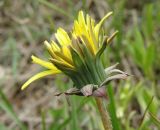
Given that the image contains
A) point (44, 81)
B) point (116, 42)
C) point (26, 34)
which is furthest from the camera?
point (26, 34)

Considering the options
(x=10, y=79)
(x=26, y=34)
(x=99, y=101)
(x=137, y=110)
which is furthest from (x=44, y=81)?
(x=99, y=101)

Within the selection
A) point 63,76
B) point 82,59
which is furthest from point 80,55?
point 63,76

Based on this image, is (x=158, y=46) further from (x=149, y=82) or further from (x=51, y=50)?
(x=51, y=50)

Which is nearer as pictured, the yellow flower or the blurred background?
the yellow flower

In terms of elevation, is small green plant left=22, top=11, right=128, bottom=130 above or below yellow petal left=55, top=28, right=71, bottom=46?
below

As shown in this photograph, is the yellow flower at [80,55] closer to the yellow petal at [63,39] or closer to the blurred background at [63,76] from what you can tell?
the yellow petal at [63,39]

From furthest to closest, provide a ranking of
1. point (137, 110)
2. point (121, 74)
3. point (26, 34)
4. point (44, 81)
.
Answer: point (26, 34)
point (44, 81)
point (137, 110)
point (121, 74)

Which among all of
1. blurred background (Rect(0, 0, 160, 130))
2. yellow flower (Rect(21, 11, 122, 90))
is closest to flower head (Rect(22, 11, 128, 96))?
yellow flower (Rect(21, 11, 122, 90))

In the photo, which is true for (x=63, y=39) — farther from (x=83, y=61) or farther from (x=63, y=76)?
(x=63, y=76)

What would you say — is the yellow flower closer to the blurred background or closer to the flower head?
the flower head
